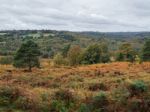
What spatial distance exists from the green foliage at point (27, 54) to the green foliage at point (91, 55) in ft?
76.0

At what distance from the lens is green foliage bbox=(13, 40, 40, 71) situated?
5038 cm

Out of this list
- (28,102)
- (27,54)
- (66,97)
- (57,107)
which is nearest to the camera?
(57,107)

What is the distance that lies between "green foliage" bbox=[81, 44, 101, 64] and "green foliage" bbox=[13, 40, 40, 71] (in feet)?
76.0

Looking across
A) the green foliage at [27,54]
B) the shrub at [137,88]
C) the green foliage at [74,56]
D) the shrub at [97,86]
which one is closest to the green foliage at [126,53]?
the green foliage at [74,56]

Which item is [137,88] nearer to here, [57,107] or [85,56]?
[57,107]

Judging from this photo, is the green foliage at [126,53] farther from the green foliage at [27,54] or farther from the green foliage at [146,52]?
the green foliage at [27,54]

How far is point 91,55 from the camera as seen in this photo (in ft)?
244

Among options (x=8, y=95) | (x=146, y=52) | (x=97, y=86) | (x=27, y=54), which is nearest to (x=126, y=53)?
(x=146, y=52)

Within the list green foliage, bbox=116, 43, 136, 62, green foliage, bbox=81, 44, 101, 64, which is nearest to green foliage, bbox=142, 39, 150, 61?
green foliage, bbox=116, 43, 136, 62

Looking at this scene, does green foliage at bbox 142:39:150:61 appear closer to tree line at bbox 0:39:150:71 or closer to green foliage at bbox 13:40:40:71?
tree line at bbox 0:39:150:71

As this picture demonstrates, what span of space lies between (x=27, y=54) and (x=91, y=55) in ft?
85.8

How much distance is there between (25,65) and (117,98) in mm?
36802

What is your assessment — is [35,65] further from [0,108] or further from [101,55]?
[0,108]

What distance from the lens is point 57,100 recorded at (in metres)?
15.7
